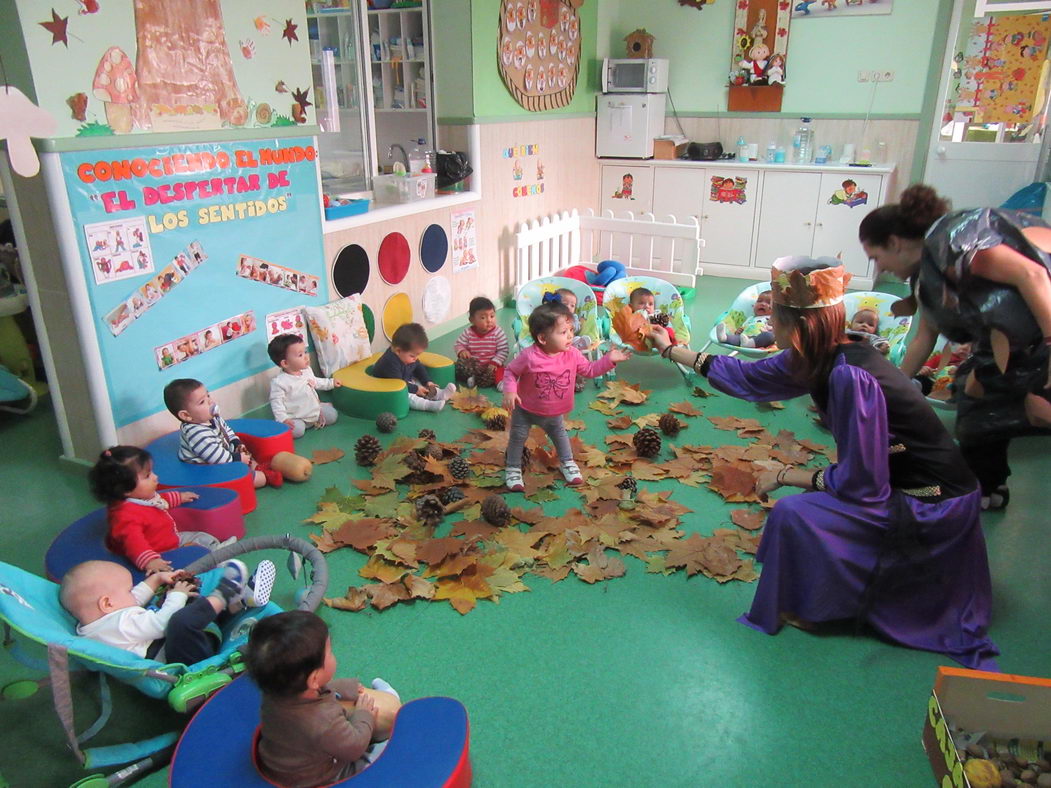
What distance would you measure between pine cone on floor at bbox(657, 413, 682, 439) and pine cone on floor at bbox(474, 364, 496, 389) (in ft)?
4.29

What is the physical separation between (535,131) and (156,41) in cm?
415

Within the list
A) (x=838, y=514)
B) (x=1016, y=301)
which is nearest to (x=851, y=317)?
(x=1016, y=301)

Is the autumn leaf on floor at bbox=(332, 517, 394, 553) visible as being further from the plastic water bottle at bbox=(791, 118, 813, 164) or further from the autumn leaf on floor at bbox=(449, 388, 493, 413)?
the plastic water bottle at bbox=(791, 118, 813, 164)

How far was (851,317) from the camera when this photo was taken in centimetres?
521

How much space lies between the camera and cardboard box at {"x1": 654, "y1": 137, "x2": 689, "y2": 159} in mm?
8289

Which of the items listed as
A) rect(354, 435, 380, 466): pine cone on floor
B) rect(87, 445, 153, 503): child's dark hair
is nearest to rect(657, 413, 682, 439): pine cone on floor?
rect(354, 435, 380, 466): pine cone on floor

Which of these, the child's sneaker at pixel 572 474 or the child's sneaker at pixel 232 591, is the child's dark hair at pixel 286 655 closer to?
the child's sneaker at pixel 232 591

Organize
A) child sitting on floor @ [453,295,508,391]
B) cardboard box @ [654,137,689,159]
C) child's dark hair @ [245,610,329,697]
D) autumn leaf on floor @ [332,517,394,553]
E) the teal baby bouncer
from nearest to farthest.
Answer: child's dark hair @ [245,610,329,697] < the teal baby bouncer < autumn leaf on floor @ [332,517,394,553] < child sitting on floor @ [453,295,508,391] < cardboard box @ [654,137,689,159]

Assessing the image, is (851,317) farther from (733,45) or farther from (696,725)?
(733,45)

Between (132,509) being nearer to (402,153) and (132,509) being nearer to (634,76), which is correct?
(402,153)

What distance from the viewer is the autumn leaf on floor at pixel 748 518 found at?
3.50m

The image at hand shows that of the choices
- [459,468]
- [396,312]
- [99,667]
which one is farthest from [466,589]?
[396,312]

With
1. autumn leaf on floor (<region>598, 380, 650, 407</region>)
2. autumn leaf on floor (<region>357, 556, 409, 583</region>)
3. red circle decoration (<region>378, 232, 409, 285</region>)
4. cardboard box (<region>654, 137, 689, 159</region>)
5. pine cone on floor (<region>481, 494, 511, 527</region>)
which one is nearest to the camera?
autumn leaf on floor (<region>357, 556, 409, 583</region>)

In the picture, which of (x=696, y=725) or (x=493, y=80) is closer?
(x=696, y=725)
